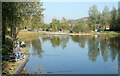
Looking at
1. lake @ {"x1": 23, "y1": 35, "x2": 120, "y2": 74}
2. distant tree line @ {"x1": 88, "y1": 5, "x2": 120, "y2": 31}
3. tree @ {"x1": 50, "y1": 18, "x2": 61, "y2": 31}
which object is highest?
distant tree line @ {"x1": 88, "y1": 5, "x2": 120, "y2": 31}

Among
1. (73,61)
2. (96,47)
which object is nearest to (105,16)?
(96,47)

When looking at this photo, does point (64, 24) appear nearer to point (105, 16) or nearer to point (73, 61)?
point (105, 16)

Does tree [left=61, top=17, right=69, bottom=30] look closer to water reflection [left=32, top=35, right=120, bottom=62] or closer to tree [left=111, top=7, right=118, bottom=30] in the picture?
tree [left=111, top=7, right=118, bottom=30]

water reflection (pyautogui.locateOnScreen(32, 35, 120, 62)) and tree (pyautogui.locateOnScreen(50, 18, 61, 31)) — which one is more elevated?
tree (pyautogui.locateOnScreen(50, 18, 61, 31))

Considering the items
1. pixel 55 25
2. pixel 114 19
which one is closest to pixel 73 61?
pixel 114 19

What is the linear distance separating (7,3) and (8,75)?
3.88 metres

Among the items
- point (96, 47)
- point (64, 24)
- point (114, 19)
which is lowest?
point (96, 47)

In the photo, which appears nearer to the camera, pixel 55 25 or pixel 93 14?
pixel 55 25

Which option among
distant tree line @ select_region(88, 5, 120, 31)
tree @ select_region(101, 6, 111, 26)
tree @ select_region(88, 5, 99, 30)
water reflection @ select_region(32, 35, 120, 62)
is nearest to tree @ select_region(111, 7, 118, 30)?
distant tree line @ select_region(88, 5, 120, 31)

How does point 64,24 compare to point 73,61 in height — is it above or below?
above

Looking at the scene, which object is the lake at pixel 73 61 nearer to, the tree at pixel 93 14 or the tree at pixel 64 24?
the tree at pixel 64 24

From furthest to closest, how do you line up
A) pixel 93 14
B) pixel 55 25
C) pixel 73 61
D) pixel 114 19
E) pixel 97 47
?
pixel 93 14 → pixel 55 25 → pixel 114 19 → pixel 97 47 → pixel 73 61

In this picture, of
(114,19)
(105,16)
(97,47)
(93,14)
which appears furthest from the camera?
(105,16)

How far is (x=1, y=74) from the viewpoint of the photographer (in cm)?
941
